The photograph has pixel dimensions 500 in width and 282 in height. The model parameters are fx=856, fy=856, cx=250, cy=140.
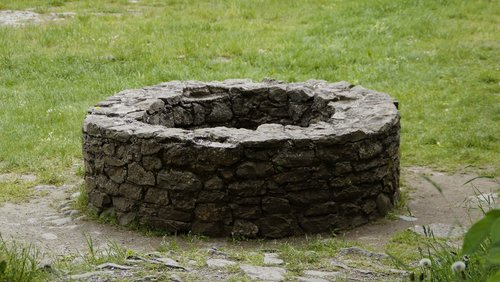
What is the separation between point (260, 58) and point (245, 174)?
681cm

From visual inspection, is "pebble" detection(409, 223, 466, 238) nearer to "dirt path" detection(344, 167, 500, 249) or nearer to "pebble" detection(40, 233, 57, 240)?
"dirt path" detection(344, 167, 500, 249)

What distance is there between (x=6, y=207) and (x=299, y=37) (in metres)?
7.97

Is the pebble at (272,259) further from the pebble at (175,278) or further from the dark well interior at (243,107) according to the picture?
the dark well interior at (243,107)

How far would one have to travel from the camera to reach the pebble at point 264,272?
5.31 m

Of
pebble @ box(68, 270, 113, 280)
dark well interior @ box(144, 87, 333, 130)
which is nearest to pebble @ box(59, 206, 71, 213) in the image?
dark well interior @ box(144, 87, 333, 130)

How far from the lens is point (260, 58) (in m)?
14.3

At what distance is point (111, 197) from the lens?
8352 millimetres

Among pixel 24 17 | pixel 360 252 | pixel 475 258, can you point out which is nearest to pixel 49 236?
pixel 360 252

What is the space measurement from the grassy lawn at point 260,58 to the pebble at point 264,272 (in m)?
4.54

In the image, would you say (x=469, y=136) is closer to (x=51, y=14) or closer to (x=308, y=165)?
(x=308, y=165)

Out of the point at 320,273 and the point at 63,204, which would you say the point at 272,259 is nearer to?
the point at 320,273

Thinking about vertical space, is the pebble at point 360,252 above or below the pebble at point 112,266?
below

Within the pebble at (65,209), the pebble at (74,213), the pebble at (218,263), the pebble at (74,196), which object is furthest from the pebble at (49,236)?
the pebble at (218,263)

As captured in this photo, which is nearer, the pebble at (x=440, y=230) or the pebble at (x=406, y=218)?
the pebble at (x=440, y=230)
